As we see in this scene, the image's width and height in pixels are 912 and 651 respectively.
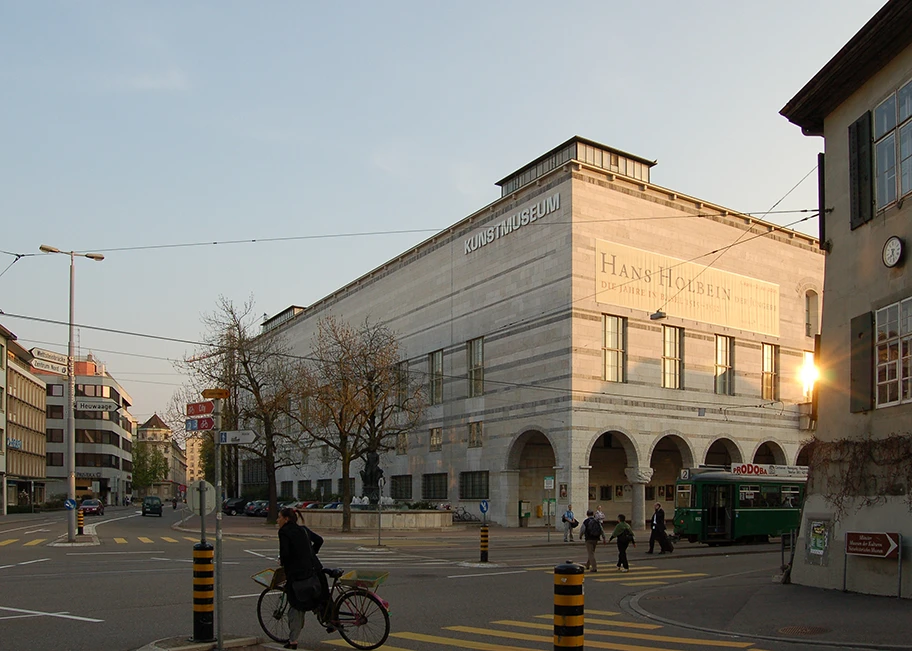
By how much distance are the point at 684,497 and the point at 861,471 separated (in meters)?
19.3

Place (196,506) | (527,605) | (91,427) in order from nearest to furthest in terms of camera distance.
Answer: (196,506)
(527,605)
(91,427)

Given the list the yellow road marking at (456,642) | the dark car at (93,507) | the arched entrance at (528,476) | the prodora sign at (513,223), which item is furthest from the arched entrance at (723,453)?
the dark car at (93,507)

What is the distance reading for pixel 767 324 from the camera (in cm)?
5400

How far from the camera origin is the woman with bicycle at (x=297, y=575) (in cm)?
1062

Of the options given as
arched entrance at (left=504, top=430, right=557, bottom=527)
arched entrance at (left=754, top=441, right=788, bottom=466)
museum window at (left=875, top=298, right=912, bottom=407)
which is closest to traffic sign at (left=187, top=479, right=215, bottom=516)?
museum window at (left=875, top=298, right=912, bottom=407)

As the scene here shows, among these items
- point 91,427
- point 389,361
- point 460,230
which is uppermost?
point 460,230

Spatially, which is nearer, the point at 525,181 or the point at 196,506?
the point at 196,506

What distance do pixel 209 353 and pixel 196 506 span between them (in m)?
40.6

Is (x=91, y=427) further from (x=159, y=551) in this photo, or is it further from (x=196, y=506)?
Answer: (x=196, y=506)

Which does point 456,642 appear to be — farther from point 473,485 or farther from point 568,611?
point 473,485

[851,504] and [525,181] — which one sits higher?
[525,181]

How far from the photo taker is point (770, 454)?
5850cm

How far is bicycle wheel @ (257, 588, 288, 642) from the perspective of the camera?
36.6 feet

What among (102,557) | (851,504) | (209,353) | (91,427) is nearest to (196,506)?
(851,504)
